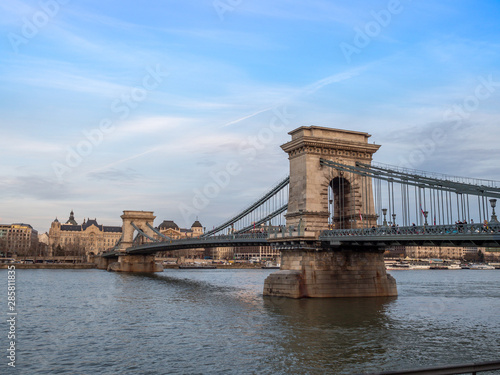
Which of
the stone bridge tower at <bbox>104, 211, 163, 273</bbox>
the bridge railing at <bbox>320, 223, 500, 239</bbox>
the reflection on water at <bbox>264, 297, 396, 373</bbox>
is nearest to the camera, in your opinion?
the reflection on water at <bbox>264, 297, 396, 373</bbox>

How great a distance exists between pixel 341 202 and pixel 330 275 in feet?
27.2

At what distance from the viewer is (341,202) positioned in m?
46.9

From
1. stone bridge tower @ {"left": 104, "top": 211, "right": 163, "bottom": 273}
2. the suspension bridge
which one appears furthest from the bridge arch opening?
stone bridge tower @ {"left": 104, "top": 211, "right": 163, "bottom": 273}

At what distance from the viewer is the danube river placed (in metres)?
19.9

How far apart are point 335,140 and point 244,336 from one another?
916 inches

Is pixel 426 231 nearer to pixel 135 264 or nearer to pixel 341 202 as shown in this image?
pixel 341 202

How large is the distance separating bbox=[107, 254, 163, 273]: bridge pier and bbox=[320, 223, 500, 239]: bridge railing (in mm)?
74878

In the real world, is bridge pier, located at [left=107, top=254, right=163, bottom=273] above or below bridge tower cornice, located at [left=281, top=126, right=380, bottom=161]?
below

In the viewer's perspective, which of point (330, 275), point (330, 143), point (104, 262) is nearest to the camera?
point (330, 275)

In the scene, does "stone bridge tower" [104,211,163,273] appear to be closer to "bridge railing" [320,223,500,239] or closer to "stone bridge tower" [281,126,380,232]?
"stone bridge tower" [281,126,380,232]

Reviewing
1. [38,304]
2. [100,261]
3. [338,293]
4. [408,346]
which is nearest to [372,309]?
[338,293]

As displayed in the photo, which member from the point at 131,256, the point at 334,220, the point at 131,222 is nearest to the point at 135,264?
the point at 131,256

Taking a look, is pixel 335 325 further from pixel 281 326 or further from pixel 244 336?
pixel 244 336

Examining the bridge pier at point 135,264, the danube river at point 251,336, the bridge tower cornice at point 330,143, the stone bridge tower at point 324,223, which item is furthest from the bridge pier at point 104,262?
the bridge tower cornice at point 330,143
